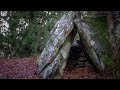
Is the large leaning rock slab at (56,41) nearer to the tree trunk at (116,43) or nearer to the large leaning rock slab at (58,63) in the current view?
the large leaning rock slab at (58,63)

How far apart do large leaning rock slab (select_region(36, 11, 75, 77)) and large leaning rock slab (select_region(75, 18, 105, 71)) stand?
31 cm

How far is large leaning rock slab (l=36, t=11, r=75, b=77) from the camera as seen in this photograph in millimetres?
6694

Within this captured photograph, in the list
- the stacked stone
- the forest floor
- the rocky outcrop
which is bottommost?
the forest floor

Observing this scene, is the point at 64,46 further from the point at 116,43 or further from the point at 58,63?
the point at 116,43

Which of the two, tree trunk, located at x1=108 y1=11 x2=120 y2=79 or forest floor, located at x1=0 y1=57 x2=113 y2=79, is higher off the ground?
tree trunk, located at x1=108 y1=11 x2=120 y2=79

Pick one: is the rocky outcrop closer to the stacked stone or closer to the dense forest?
the dense forest

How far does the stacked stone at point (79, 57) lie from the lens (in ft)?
24.6

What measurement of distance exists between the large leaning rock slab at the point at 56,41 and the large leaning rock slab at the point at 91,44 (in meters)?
0.31

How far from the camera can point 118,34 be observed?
498 centimetres

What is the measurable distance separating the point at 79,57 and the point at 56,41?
Result: 1322 mm

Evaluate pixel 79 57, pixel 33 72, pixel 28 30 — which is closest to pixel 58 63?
pixel 33 72

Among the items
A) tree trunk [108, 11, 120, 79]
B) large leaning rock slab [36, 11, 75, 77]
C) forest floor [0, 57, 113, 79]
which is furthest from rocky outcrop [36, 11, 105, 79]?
tree trunk [108, 11, 120, 79]
